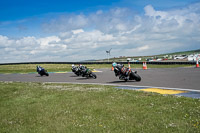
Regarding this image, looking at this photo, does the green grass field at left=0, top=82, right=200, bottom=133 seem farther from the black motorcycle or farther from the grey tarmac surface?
the black motorcycle

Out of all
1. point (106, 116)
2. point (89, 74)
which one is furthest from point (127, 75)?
point (106, 116)

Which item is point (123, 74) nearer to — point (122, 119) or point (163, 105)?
point (163, 105)

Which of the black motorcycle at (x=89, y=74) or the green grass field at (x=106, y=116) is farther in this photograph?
the black motorcycle at (x=89, y=74)

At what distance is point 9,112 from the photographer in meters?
7.47

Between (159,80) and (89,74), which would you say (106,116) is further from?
(89,74)

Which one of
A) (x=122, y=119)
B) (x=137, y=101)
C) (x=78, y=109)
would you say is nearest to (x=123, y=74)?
(x=137, y=101)

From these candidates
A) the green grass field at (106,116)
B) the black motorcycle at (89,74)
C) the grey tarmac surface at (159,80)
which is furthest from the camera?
the black motorcycle at (89,74)

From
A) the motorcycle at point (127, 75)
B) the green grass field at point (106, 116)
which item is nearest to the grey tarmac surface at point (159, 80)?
the motorcycle at point (127, 75)

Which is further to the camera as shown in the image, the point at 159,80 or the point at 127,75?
the point at 127,75

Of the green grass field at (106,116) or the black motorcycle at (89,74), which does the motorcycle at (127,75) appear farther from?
the green grass field at (106,116)

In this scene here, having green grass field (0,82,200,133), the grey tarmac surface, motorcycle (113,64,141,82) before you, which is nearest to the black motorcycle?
the grey tarmac surface

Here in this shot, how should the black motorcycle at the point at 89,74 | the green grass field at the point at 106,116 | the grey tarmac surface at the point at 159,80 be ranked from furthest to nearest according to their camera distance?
the black motorcycle at the point at 89,74, the grey tarmac surface at the point at 159,80, the green grass field at the point at 106,116

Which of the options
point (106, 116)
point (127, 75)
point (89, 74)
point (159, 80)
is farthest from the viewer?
point (89, 74)

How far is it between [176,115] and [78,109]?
9.40ft
